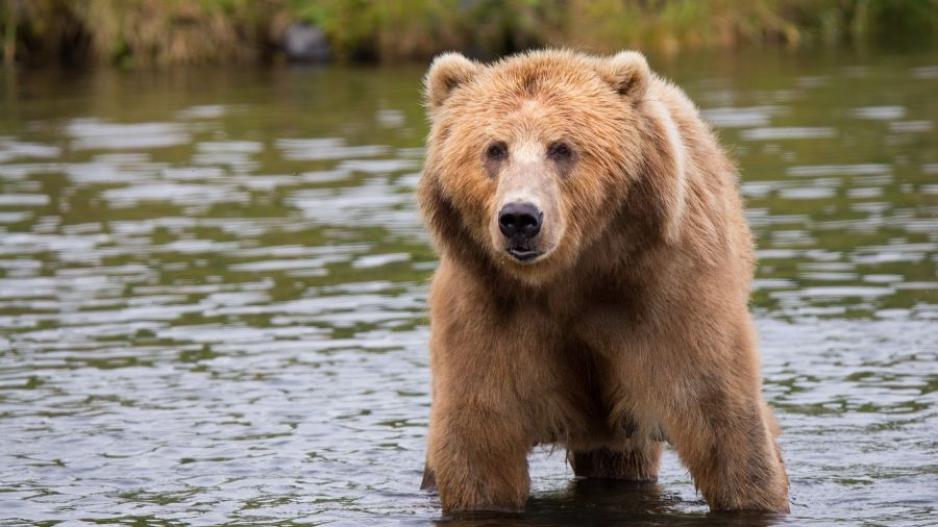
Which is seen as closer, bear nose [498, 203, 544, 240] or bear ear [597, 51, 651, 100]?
bear nose [498, 203, 544, 240]

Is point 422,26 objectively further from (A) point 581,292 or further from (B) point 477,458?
(A) point 581,292

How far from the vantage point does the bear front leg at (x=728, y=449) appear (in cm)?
647

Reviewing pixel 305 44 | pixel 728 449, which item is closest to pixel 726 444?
pixel 728 449

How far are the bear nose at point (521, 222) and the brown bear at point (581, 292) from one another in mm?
98

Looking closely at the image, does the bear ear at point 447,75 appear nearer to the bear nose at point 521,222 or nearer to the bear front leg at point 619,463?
the bear nose at point 521,222

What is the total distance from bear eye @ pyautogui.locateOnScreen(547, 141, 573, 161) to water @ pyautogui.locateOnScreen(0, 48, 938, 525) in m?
1.56

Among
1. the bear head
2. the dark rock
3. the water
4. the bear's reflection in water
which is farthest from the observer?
the dark rock

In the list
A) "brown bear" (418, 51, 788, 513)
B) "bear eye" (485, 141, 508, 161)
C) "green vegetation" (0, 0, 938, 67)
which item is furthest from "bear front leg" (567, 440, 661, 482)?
"green vegetation" (0, 0, 938, 67)

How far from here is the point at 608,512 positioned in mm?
7527

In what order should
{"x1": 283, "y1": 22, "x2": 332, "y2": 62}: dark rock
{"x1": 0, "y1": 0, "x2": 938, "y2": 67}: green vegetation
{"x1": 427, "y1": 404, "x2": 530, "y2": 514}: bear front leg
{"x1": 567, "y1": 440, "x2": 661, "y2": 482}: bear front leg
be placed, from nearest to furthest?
{"x1": 427, "y1": 404, "x2": 530, "y2": 514}: bear front leg
{"x1": 567, "y1": 440, "x2": 661, "y2": 482}: bear front leg
{"x1": 0, "y1": 0, "x2": 938, "y2": 67}: green vegetation
{"x1": 283, "y1": 22, "x2": 332, "y2": 62}: dark rock

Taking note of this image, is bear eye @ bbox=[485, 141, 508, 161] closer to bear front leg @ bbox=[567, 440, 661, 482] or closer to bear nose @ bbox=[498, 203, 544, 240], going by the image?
bear nose @ bbox=[498, 203, 544, 240]

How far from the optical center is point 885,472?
25.6 feet

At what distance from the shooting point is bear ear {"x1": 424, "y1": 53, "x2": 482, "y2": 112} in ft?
21.7

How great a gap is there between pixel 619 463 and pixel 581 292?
183 cm
